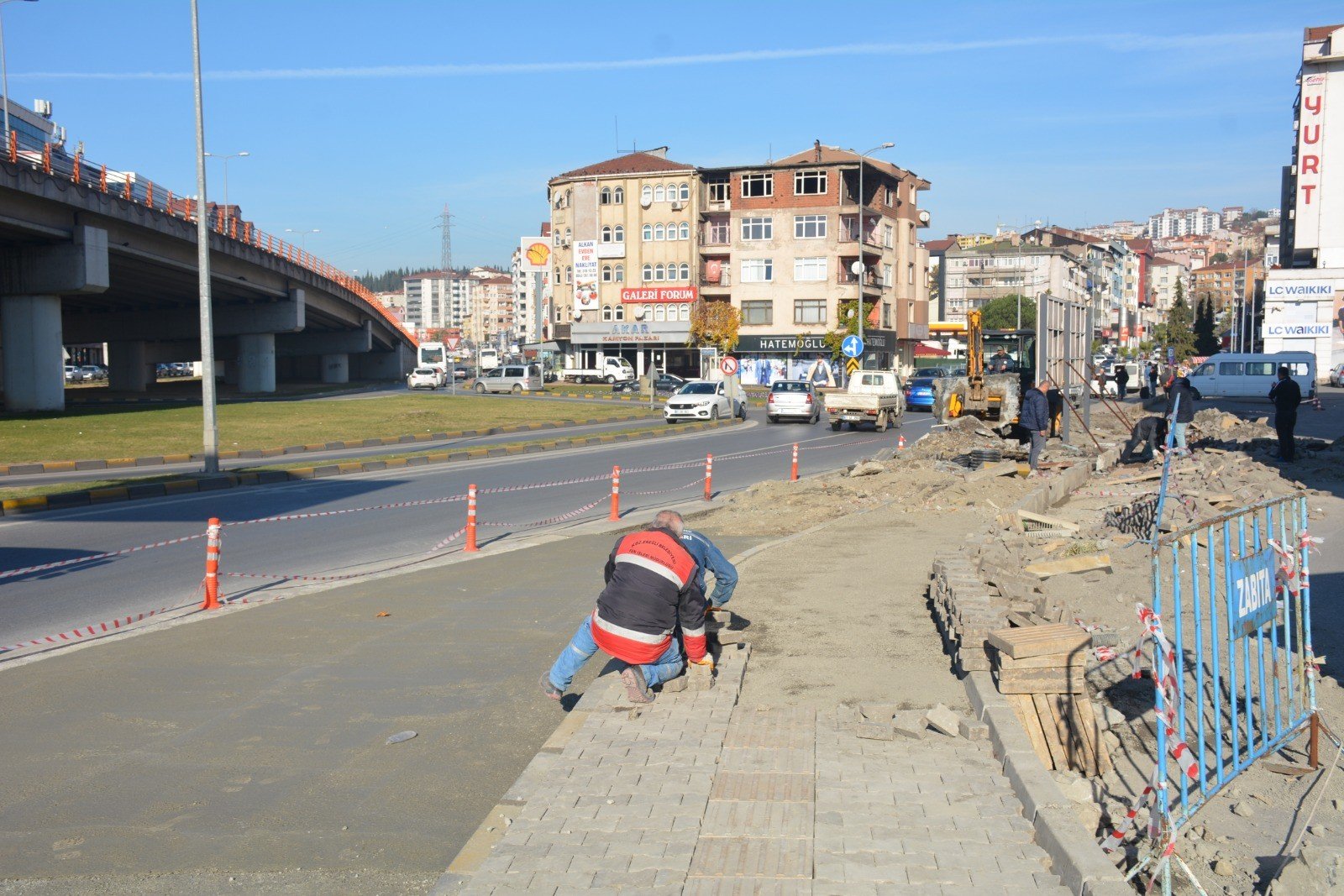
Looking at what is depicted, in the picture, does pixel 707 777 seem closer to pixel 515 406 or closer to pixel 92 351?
pixel 515 406

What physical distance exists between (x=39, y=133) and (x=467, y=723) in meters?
86.9

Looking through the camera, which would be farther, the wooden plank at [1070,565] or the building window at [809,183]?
the building window at [809,183]

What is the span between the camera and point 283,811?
567 centimetres

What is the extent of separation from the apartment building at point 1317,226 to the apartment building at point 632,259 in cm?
3602

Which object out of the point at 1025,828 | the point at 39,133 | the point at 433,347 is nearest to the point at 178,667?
the point at 1025,828

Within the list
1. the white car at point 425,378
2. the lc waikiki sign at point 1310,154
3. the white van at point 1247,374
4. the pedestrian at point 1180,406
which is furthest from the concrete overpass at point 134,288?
the lc waikiki sign at point 1310,154

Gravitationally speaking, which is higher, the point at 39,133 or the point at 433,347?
the point at 39,133

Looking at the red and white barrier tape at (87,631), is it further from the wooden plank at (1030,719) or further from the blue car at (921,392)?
the blue car at (921,392)

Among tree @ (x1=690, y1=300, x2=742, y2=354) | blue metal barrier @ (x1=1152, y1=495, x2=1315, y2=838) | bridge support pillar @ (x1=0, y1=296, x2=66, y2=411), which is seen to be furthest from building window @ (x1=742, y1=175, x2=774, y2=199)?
blue metal barrier @ (x1=1152, y1=495, x2=1315, y2=838)

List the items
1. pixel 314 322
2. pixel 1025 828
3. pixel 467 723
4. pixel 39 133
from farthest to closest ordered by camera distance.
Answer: pixel 39 133, pixel 314 322, pixel 467 723, pixel 1025 828

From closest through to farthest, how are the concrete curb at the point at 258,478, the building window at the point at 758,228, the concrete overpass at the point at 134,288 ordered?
the concrete curb at the point at 258,478
the concrete overpass at the point at 134,288
the building window at the point at 758,228

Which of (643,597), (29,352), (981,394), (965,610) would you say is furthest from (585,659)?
(29,352)

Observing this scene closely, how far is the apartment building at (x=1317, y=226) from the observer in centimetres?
6347

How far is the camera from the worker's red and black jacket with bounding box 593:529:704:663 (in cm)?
685
